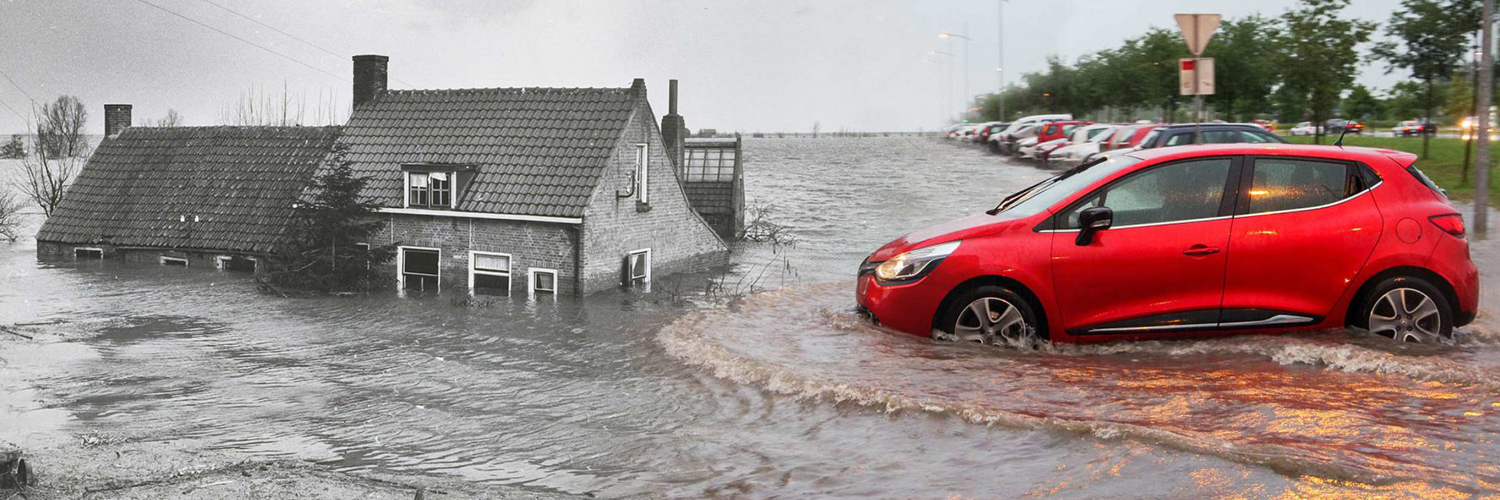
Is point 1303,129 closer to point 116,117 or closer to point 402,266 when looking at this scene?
point 402,266

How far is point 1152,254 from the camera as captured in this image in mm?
9820

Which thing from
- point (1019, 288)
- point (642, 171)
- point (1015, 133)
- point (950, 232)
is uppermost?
point (1015, 133)

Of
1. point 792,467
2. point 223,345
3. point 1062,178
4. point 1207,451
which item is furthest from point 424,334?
point 1207,451

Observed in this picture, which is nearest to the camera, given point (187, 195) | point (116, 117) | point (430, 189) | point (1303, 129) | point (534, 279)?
point (534, 279)

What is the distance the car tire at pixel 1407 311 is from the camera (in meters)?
9.77

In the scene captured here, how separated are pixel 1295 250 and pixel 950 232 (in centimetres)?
268

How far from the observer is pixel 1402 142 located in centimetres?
5584

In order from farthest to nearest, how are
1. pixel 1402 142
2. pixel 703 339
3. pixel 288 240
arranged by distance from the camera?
1. pixel 1402 142
2. pixel 288 240
3. pixel 703 339

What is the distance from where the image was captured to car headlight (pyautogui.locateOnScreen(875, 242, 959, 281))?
10.3 metres

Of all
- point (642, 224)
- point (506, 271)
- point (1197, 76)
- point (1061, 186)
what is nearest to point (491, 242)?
point (506, 271)

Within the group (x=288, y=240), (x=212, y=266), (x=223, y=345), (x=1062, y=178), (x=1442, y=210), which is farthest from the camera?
(x=212, y=266)

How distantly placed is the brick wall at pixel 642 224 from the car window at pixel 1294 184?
16.8 meters

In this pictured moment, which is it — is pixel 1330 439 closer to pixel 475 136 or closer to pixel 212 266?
pixel 475 136

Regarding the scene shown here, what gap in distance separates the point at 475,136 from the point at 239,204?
8.75 m
